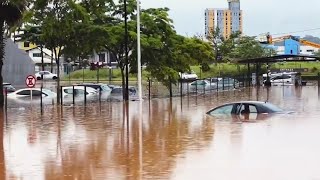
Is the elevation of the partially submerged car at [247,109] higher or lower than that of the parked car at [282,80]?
lower

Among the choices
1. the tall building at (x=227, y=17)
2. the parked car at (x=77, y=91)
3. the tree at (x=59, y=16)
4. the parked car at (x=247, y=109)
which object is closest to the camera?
the parked car at (x=247, y=109)

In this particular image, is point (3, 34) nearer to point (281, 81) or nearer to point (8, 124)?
point (8, 124)

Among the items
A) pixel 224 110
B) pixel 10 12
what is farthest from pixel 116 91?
pixel 224 110

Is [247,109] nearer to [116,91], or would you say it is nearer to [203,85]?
[116,91]

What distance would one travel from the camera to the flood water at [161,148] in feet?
43.4

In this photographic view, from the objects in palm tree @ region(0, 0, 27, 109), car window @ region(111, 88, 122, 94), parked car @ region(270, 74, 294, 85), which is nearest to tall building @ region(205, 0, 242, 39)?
parked car @ region(270, 74, 294, 85)

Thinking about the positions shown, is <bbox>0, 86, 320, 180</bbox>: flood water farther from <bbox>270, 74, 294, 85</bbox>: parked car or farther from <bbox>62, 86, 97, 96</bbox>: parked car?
<bbox>270, 74, 294, 85</bbox>: parked car

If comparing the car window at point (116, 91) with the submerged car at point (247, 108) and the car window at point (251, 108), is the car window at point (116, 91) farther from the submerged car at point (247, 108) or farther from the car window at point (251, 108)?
the car window at point (251, 108)

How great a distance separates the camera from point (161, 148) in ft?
56.6

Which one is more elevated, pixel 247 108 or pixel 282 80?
pixel 282 80

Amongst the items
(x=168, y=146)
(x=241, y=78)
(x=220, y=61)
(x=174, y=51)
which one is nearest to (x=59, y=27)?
(x=174, y=51)

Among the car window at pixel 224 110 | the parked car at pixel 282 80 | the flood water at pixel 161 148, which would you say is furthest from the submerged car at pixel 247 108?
the parked car at pixel 282 80

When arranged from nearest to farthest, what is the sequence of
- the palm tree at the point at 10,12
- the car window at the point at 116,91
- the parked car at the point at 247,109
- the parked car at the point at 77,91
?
the parked car at the point at 247,109, the palm tree at the point at 10,12, the parked car at the point at 77,91, the car window at the point at 116,91

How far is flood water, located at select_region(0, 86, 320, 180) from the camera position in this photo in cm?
1323
